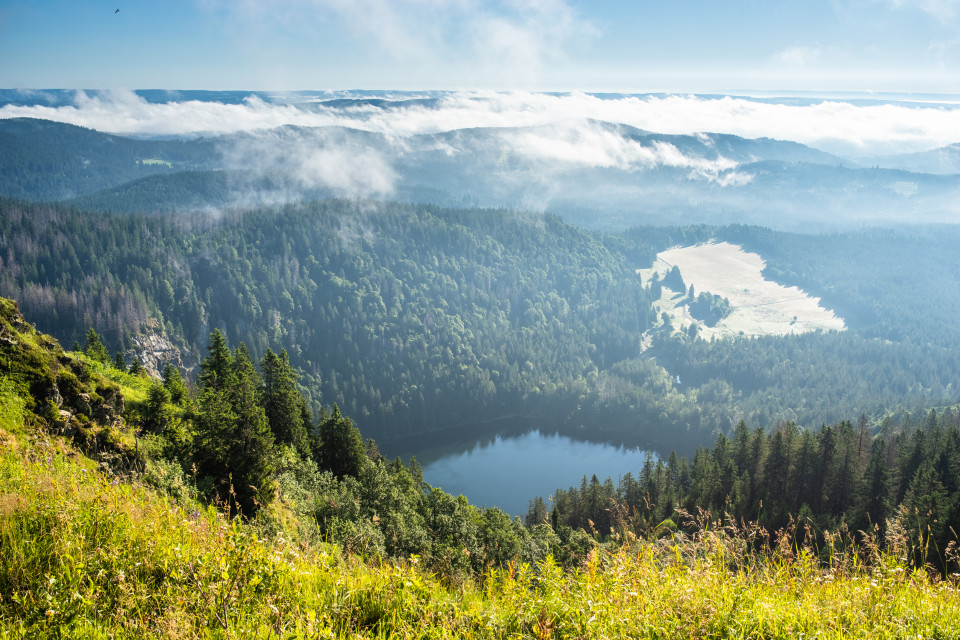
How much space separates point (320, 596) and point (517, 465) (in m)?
136

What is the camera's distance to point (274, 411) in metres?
34.8

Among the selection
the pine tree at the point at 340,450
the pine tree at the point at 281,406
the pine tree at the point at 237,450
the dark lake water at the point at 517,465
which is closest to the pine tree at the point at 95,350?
the pine tree at the point at 281,406

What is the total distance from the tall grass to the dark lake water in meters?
110

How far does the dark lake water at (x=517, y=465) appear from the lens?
120 metres

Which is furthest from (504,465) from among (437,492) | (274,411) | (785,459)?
(274,411)

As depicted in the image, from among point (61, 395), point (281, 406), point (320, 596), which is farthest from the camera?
point (281, 406)

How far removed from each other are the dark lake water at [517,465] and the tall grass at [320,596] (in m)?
110

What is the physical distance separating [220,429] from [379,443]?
142851mm

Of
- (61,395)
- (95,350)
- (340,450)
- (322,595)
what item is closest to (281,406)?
(340,450)

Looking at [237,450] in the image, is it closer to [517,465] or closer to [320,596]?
[320,596]

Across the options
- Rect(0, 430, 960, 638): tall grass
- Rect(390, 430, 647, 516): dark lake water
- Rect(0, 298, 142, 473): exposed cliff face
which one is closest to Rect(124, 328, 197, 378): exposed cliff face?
Rect(390, 430, 647, 516): dark lake water

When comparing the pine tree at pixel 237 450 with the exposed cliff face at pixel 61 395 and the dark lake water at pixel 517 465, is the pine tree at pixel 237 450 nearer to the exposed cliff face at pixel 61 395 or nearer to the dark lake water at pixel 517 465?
the exposed cliff face at pixel 61 395

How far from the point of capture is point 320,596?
5.39 m

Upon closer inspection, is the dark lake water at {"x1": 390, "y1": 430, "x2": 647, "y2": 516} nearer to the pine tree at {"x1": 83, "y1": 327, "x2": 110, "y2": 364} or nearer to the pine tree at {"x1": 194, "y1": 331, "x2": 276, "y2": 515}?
the pine tree at {"x1": 83, "y1": 327, "x2": 110, "y2": 364}
